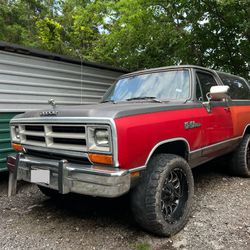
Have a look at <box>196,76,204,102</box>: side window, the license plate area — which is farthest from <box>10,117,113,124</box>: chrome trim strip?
<box>196,76,204,102</box>: side window

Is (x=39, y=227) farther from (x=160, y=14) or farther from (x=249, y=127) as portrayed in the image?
(x=160, y=14)

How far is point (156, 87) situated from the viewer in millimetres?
4246

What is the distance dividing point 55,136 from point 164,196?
1327 mm

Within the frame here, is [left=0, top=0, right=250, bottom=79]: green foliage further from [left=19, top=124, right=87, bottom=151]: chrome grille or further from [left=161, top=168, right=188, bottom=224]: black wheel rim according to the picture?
[left=19, top=124, right=87, bottom=151]: chrome grille

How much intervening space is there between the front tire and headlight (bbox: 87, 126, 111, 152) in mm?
538

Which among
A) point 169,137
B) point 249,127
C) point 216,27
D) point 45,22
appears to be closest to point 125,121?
point 169,137

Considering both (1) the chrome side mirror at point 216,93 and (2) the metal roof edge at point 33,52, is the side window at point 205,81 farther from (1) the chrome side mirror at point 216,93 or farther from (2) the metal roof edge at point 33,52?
(2) the metal roof edge at point 33,52

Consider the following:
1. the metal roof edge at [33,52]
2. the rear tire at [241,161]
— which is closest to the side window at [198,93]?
the rear tire at [241,161]

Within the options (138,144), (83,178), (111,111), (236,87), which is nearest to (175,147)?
(138,144)

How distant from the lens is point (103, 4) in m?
10.9

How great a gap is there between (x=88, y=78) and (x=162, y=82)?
292 centimetres

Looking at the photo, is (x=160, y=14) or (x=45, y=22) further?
(x=45, y=22)

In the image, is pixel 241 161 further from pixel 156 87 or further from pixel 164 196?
pixel 164 196

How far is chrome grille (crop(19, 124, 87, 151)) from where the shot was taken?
120 inches
